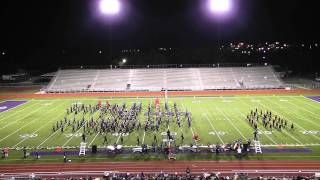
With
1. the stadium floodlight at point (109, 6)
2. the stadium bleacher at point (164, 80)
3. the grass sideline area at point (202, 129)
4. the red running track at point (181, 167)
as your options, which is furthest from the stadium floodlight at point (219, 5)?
the red running track at point (181, 167)

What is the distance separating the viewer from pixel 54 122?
31.8 m

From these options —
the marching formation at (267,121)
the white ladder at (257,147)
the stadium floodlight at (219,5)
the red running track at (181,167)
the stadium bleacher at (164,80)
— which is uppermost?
the stadium floodlight at (219,5)

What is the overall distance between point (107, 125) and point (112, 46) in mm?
68270

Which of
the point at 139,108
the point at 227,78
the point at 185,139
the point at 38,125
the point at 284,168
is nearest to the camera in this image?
the point at 284,168

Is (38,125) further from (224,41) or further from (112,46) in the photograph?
(224,41)

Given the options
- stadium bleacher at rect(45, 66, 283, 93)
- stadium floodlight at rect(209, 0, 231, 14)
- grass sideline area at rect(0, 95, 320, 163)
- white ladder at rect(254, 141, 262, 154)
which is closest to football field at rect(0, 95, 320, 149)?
grass sideline area at rect(0, 95, 320, 163)

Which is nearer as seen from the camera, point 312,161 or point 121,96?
point 312,161

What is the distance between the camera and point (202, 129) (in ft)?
92.3

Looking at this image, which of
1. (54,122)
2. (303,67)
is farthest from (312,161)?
(303,67)

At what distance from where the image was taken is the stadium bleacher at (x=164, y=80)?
57250 mm

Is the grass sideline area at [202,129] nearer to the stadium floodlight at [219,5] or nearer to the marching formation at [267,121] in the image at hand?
the marching formation at [267,121]

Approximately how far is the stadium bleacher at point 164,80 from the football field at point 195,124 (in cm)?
1255

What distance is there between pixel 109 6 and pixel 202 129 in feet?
62.9

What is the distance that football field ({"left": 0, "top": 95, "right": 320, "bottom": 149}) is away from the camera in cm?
2481
